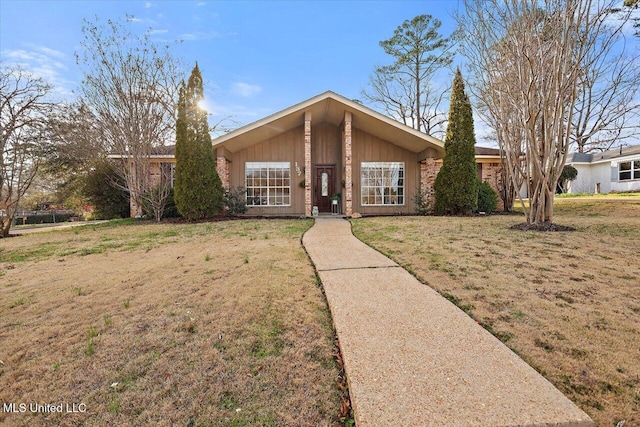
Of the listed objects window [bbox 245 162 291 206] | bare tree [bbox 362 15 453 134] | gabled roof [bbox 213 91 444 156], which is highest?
bare tree [bbox 362 15 453 134]

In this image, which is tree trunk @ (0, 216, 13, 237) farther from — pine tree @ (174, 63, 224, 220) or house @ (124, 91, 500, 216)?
house @ (124, 91, 500, 216)

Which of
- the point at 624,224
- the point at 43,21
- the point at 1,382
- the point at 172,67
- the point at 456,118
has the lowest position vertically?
the point at 1,382

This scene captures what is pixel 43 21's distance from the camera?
27.7 feet

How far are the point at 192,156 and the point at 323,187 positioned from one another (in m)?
5.59

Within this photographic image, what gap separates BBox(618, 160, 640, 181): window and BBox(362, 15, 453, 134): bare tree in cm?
1144

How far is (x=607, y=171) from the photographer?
850 inches

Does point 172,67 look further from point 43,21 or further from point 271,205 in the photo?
point 271,205

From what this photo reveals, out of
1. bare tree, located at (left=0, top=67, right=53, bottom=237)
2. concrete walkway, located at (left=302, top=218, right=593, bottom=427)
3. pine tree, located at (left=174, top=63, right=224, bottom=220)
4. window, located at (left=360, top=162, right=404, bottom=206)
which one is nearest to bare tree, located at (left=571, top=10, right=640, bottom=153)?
window, located at (left=360, top=162, right=404, bottom=206)

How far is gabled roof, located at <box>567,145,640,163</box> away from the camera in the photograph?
20.0 metres

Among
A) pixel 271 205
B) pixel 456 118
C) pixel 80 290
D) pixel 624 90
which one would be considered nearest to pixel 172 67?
pixel 271 205

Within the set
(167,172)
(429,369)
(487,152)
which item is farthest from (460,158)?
(167,172)

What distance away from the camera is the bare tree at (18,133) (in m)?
8.91

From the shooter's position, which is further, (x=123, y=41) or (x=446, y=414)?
(x=123, y=41)

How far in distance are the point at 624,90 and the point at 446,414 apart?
12.9m
